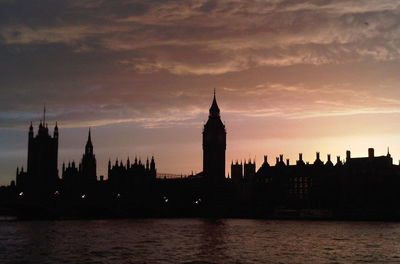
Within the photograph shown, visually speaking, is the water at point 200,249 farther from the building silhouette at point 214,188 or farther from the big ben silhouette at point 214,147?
the big ben silhouette at point 214,147

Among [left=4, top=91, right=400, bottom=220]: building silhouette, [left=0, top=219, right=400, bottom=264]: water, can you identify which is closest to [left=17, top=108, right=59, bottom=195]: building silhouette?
[left=4, top=91, right=400, bottom=220]: building silhouette

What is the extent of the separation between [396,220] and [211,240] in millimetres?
61101

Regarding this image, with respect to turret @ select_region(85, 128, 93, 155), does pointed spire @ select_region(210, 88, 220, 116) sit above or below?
above

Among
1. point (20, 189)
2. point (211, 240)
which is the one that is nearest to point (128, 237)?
point (211, 240)

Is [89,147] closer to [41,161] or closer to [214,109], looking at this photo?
[41,161]

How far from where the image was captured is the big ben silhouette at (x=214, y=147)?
16788cm

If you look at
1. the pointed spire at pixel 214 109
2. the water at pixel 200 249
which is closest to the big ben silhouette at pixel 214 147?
the pointed spire at pixel 214 109

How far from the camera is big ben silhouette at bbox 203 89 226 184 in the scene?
16788 cm

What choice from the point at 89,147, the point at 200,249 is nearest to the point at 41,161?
the point at 89,147

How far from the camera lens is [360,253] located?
54.1 m

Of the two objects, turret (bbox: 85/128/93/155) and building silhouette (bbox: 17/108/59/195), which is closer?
building silhouette (bbox: 17/108/59/195)

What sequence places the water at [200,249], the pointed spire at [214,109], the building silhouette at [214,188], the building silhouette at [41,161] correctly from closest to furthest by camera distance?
the water at [200,249], the building silhouette at [214,188], the building silhouette at [41,161], the pointed spire at [214,109]

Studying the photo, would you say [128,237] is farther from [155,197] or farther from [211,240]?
[155,197]

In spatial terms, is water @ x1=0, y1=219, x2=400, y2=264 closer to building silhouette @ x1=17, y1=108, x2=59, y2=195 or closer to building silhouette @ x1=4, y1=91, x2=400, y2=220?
building silhouette @ x1=4, y1=91, x2=400, y2=220
